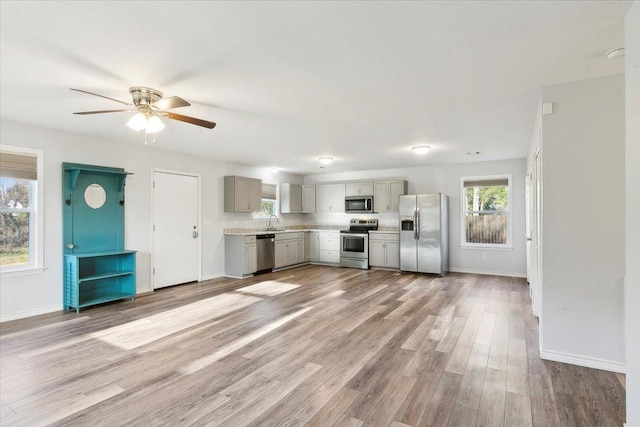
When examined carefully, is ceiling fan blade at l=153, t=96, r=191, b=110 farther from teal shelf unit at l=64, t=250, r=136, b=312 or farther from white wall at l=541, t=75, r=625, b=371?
white wall at l=541, t=75, r=625, b=371

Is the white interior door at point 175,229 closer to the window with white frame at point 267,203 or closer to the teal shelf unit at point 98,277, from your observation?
the teal shelf unit at point 98,277

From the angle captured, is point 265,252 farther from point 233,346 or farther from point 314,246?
point 233,346

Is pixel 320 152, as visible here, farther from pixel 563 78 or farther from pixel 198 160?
pixel 563 78

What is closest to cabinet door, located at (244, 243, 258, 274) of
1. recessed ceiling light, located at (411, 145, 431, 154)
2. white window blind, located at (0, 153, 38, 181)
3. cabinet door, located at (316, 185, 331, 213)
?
cabinet door, located at (316, 185, 331, 213)

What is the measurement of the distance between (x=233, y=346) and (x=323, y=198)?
19.4 feet

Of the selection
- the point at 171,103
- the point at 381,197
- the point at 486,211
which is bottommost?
the point at 486,211

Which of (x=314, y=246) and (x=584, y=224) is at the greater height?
(x=584, y=224)

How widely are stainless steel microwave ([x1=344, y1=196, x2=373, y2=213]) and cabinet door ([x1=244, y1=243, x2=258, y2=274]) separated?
2736 mm

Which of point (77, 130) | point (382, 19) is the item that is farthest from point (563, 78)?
point (77, 130)

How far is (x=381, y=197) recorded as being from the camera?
25.5ft

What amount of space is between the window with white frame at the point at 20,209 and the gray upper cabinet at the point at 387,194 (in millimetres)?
6222

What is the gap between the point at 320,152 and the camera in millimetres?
5910

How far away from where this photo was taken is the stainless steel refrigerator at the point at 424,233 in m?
6.69

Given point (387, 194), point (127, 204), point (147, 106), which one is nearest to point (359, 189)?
point (387, 194)
